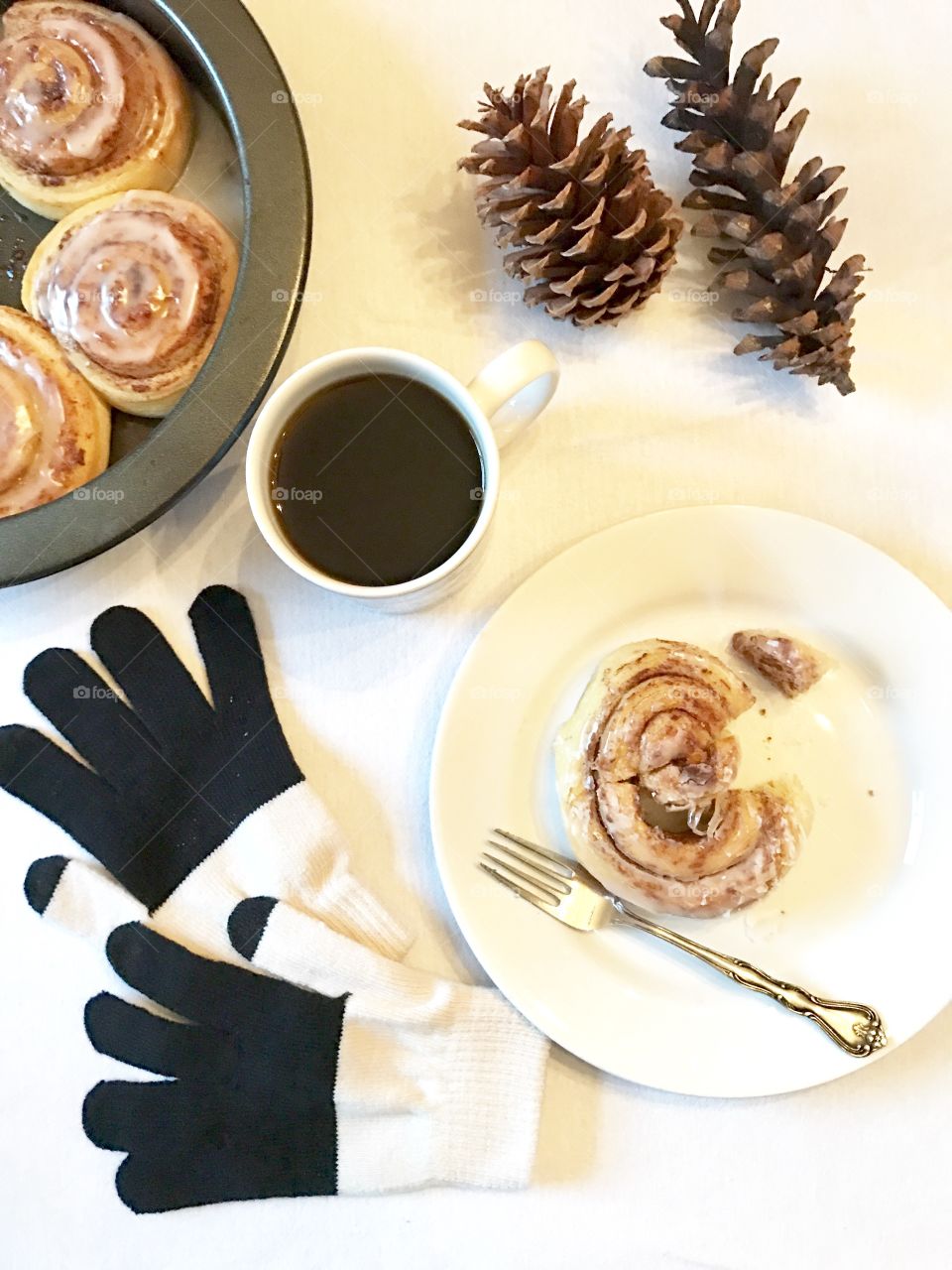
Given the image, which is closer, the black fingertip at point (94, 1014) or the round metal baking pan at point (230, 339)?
the round metal baking pan at point (230, 339)

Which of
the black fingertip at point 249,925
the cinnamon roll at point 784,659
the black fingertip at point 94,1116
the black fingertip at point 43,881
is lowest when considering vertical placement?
the black fingertip at point 94,1116

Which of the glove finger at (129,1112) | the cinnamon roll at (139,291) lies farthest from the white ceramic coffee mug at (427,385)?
the glove finger at (129,1112)

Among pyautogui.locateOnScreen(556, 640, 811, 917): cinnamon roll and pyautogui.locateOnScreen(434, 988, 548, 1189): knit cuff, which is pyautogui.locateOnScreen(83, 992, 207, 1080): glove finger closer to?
pyautogui.locateOnScreen(434, 988, 548, 1189): knit cuff

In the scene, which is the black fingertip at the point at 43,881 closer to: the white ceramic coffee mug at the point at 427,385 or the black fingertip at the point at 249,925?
the black fingertip at the point at 249,925

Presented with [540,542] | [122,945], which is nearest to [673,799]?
[540,542]

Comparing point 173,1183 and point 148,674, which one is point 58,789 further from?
point 173,1183

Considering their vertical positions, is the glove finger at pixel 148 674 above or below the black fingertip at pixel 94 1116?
above
